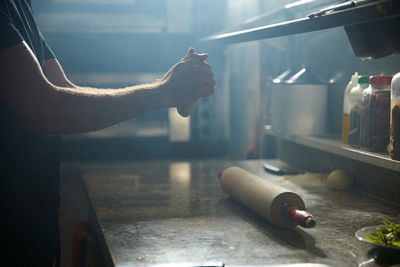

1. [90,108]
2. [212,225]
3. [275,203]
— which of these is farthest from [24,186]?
[275,203]

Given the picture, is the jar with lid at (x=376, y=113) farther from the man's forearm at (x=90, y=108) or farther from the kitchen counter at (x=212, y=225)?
the man's forearm at (x=90, y=108)

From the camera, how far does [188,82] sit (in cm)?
124

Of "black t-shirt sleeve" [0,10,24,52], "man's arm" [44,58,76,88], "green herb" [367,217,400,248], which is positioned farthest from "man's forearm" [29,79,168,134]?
"green herb" [367,217,400,248]

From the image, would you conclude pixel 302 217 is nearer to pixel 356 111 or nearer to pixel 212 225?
pixel 212 225

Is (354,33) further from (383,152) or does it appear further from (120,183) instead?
(120,183)

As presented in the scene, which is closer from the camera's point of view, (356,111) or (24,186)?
(24,186)

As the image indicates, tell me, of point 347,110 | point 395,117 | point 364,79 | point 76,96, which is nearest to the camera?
point 76,96

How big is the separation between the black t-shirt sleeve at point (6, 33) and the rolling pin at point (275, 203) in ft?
2.32

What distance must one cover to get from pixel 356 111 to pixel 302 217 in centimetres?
60

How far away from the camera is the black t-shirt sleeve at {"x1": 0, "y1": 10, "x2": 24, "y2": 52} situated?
963mm

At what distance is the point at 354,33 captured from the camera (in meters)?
1.32

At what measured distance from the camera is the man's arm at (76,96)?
39.5 inches

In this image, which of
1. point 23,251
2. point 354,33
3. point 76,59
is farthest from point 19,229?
point 76,59

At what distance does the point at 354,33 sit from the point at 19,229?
1012 millimetres
